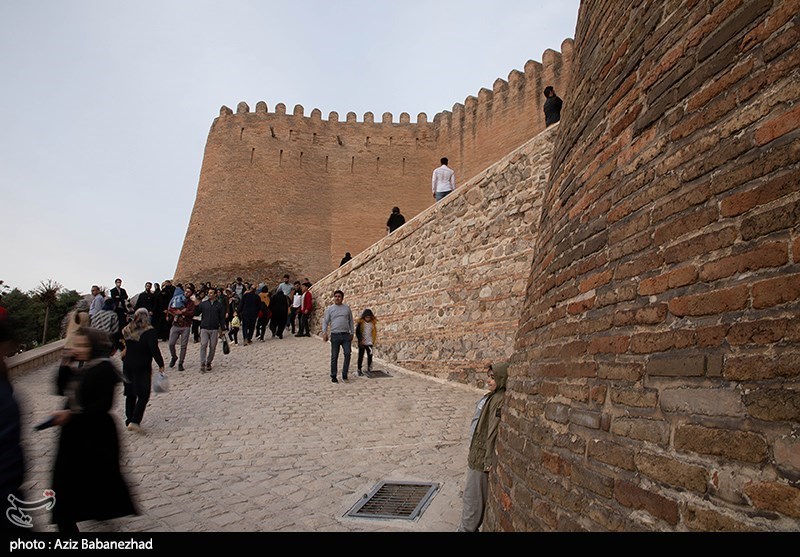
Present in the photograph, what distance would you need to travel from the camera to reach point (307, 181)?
27.6 metres

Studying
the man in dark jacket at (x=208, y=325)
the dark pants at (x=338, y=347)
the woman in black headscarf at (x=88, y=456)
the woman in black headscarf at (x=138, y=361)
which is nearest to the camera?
the woman in black headscarf at (x=88, y=456)

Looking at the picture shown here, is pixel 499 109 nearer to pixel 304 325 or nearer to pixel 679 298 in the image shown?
pixel 304 325

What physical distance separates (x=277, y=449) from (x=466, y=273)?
4962mm

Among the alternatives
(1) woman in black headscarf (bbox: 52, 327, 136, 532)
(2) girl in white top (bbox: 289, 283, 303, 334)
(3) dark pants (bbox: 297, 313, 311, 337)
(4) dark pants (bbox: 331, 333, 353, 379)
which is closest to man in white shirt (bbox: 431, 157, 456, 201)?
(4) dark pants (bbox: 331, 333, 353, 379)

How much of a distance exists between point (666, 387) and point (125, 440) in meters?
6.48

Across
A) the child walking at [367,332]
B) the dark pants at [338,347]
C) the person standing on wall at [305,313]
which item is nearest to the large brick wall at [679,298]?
the dark pants at [338,347]

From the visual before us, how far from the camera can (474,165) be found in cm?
2428

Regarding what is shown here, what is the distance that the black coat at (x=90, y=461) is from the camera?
297 cm

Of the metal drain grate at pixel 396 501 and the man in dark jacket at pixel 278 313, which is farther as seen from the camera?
the man in dark jacket at pixel 278 313

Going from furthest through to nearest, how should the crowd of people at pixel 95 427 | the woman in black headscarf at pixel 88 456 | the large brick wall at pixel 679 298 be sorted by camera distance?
the woman in black headscarf at pixel 88 456
the crowd of people at pixel 95 427
the large brick wall at pixel 679 298

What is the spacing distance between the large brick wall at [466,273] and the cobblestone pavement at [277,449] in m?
0.82

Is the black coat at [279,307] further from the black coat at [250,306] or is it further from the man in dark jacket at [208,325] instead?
the man in dark jacket at [208,325]
